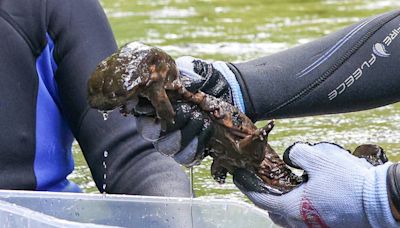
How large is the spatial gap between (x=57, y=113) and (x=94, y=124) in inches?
3.4

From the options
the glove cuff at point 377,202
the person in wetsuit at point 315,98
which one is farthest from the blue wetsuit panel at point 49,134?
the glove cuff at point 377,202

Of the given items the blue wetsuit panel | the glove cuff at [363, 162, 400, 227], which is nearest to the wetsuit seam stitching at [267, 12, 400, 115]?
the glove cuff at [363, 162, 400, 227]

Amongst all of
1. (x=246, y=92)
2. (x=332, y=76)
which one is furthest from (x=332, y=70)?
(x=246, y=92)

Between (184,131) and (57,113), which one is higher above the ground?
(184,131)

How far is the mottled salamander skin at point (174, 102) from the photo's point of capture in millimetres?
1447

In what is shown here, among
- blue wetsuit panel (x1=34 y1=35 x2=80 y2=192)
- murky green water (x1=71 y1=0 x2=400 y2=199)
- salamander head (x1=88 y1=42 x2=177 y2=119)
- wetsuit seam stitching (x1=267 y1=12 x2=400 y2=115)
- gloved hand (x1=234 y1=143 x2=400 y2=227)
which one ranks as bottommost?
murky green water (x1=71 y1=0 x2=400 y2=199)

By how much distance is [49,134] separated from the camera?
2.03m

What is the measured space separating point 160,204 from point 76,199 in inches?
5.6

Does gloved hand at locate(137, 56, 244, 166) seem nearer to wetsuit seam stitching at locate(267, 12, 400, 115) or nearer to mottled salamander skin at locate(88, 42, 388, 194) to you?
mottled salamander skin at locate(88, 42, 388, 194)

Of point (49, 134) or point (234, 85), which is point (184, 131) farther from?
point (49, 134)

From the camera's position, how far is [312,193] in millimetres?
1489

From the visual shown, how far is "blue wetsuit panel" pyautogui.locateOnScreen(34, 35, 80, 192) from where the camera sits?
6.59 ft

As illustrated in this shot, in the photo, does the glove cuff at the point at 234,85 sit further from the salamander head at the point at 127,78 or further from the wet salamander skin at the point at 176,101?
the salamander head at the point at 127,78

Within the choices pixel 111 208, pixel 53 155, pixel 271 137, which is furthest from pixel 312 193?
pixel 271 137
